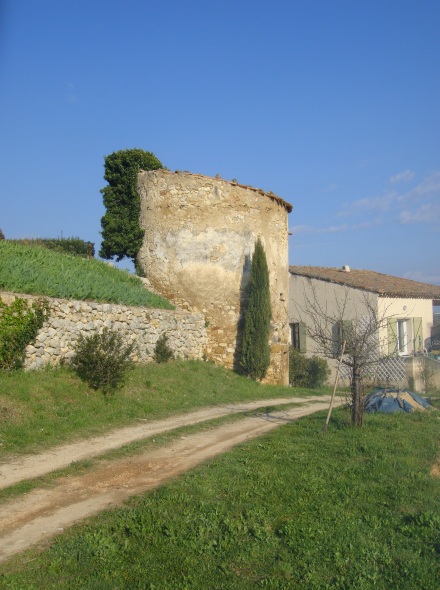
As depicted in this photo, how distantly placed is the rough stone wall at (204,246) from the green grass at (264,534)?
1218 cm

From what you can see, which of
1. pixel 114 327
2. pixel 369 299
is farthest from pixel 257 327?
pixel 369 299

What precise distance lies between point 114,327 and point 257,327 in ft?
20.5

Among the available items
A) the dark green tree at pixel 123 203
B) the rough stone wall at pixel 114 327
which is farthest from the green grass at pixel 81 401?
the dark green tree at pixel 123 203

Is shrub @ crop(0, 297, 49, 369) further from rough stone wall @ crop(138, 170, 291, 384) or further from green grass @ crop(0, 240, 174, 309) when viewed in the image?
rough stone wall @ crop(138, 170, 291, 384)

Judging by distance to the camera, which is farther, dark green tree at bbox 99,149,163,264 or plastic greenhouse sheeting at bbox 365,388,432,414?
dark green tree at bbox 99,149,163,264

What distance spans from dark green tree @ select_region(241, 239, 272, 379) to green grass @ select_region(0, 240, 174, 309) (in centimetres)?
A: 291

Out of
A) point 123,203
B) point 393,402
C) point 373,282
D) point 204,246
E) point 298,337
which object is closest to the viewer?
point 393,402

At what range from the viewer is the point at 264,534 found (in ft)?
18.7

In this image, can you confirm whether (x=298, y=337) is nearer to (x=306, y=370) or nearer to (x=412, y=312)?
(x=306, y=370)

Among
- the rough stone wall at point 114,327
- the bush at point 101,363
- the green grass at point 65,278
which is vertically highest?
the green grass at point 65,278

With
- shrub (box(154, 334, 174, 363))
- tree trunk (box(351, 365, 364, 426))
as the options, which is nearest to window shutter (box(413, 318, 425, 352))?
shrub (box(154, 334, 174, 363))

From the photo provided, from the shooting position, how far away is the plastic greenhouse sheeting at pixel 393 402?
12922mm

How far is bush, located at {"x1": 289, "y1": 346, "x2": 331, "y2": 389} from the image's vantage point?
2502 cm

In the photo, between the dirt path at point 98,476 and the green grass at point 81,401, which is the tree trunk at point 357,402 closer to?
the dirt path at point 98,476
